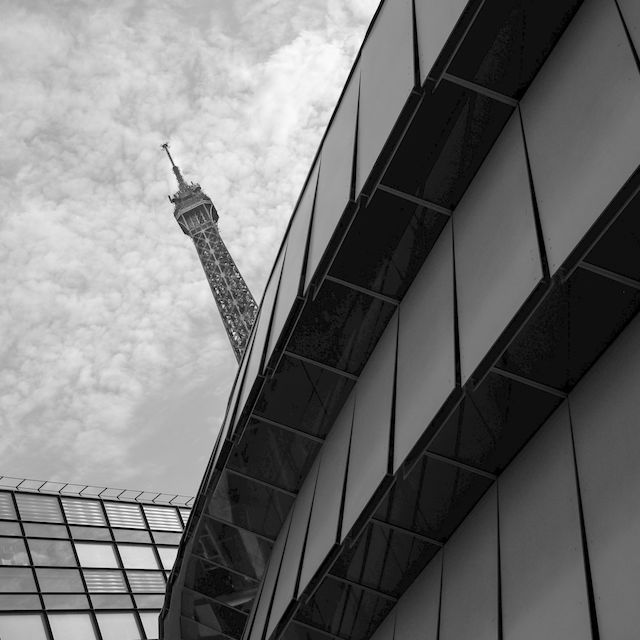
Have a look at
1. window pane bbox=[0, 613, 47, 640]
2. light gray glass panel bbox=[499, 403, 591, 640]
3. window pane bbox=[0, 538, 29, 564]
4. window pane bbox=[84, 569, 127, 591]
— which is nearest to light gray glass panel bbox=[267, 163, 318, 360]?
light gray glass panel bbox=[499, 403, 591, 640]

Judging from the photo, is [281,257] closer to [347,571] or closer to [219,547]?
[219,547]

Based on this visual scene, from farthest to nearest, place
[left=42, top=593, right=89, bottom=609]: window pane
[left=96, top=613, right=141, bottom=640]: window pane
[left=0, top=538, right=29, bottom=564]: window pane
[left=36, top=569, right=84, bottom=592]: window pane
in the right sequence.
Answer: [left=0, top=538, right=29, bottom=564]: window pane
[left=36, top=569, right=84, bottom=592]: window pane
[left=96, top=613, right=141, bottom=640]: window pane
[left=42, top=593, right=89, bottom=609]: window pane

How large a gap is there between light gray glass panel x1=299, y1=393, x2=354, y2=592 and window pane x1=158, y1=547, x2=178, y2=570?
27330 mm

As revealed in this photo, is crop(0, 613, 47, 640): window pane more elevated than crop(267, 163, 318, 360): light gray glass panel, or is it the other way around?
crop(0, 613, 47, 640): window pane

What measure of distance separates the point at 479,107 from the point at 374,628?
18.9ft

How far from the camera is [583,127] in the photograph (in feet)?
19.6

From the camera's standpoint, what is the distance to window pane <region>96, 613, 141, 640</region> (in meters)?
30.9

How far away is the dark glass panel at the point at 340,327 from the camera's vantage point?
9695 mm

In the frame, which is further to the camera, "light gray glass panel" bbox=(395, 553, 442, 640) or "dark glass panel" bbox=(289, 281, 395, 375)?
"dark glass panel" bbox=(289, 281, 395, 375)

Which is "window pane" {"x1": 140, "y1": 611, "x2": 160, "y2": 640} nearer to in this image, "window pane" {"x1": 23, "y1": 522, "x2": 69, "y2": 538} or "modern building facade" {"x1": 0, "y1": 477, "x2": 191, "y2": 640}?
"modern building facade" {"x1": 0, "y1": 477, "x2": 191, "y2": 640}

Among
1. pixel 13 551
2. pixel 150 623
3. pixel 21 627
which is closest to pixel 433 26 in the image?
pixel 21 627

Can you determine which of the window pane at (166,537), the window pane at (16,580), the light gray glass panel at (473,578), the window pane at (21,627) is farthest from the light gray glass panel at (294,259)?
the window pane at (166,537)

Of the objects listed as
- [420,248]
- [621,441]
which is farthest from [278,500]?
[621,441]

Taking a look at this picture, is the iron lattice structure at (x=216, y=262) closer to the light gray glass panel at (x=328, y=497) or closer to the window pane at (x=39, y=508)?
the window pane at (x=39, y=508)
